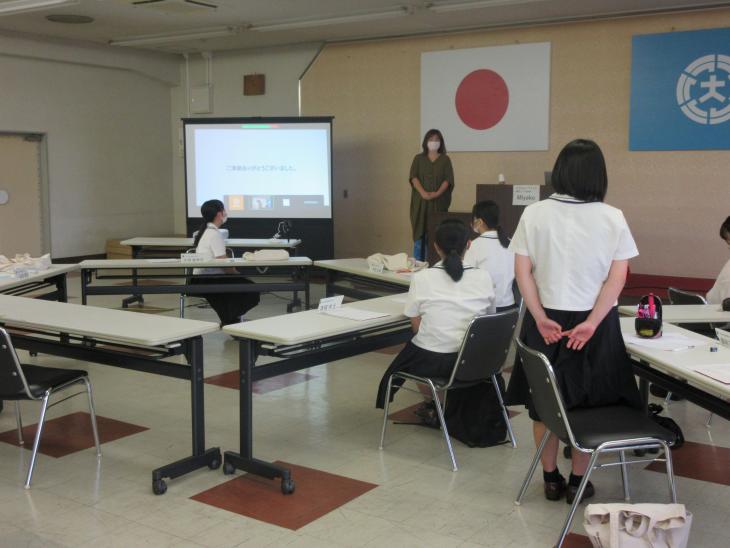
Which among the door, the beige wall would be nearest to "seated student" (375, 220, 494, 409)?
the beige wall

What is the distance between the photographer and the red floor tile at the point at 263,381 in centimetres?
484

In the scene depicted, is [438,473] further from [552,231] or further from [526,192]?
[526,192]

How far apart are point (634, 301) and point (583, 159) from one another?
5273 mm

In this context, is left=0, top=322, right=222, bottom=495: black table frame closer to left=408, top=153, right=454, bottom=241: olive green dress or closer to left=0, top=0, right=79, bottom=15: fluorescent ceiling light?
left=0, top=0, right=79, bottom=15: fluorescent ceiling light

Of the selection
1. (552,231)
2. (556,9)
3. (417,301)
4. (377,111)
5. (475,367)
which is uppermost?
(556,9)

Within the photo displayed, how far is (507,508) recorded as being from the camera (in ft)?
10.2

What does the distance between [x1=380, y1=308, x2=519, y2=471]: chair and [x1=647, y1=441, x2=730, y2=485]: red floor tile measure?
2.62 ft

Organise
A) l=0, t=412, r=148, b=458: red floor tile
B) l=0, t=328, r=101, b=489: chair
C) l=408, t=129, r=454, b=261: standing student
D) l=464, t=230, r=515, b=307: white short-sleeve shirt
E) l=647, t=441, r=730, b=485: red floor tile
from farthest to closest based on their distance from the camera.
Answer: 1. l=408, t=129, r=454, b=261: standing student
2. l=464, t=230, r=515, b=307: white short-sleeve shirt
3. l=0, t=412, r=148, b=458: red floor tile
4. l=647, t=441, r=730, b=485: red floor tile
5. l=0, t=328, r=101, b=489: chair

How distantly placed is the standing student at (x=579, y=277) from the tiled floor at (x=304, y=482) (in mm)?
541

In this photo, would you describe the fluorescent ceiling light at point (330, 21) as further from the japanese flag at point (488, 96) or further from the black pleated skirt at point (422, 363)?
the black pleated skirt at point (422, 363)

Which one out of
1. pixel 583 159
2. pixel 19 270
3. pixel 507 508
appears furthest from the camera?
pixel 19 270

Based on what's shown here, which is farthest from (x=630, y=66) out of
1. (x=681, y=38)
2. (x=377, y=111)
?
(x=377, y=111)

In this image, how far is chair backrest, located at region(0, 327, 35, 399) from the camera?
3.18 metres

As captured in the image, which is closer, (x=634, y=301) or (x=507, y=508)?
(x=507, y=508)
